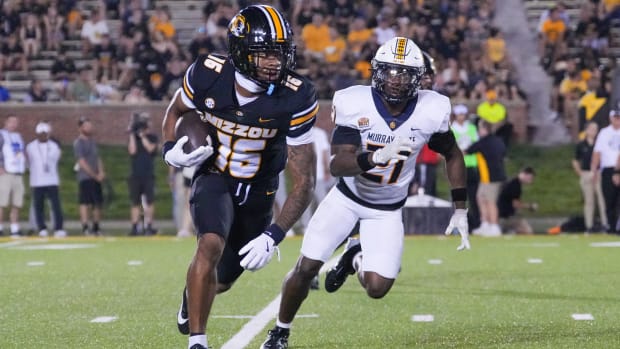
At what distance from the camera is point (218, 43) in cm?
2148

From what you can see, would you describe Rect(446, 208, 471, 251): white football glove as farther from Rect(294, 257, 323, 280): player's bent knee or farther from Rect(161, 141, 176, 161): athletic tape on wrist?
Rect(161, 141, 176, 161): athletic tape on wrist

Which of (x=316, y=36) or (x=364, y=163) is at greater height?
(x=364, y=163)

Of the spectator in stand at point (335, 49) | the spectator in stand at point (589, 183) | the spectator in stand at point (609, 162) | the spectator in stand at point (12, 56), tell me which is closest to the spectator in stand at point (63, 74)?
the spectator in stand at point (12, 56)

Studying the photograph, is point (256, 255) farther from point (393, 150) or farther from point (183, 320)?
point (183, 320)

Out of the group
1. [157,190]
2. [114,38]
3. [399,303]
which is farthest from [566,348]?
[114,38]

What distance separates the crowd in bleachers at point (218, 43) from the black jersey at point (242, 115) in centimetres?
1367

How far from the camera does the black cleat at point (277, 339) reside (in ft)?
19.8

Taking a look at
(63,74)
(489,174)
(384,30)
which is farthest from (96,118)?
(489,174)

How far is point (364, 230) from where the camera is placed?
6.57 meters

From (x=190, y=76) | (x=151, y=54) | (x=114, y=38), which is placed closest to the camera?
(x=190, y=76)

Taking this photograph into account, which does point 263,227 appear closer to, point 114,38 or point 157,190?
point 157,190

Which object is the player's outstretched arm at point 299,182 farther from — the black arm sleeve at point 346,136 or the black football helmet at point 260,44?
the black arm sleeve at point 346,136

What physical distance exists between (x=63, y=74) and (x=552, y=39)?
28.5 ft

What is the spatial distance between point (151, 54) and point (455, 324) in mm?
15073
